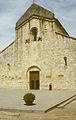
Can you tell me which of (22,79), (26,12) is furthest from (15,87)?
(26,12)

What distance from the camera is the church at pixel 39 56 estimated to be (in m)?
25.9

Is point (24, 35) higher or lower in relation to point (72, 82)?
higher

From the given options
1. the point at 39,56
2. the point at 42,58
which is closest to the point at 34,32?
the point at 39,56

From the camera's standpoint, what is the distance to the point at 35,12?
93.8 feet

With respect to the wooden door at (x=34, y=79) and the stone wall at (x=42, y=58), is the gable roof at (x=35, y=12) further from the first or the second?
the wooden door at (x=34, y=79)

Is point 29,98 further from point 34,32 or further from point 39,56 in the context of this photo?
point 34,32

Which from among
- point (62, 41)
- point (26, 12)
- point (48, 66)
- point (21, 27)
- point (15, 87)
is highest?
point (26, 12)

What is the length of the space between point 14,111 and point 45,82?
15.7 meters

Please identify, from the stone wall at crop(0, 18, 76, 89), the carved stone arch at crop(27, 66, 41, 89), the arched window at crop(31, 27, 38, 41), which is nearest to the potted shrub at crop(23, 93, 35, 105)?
the stone wall at crop(0, 18, 76, 89)

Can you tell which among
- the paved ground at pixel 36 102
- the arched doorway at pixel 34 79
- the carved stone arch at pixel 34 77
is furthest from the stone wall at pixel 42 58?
the paved ground at pixel 36 102

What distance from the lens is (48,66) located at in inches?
1054

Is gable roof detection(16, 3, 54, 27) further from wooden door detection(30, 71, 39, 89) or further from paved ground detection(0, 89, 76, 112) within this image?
paved ground detection(0, 89, 76, 112)

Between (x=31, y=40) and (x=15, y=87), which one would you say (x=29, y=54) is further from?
(x=15, y=87)

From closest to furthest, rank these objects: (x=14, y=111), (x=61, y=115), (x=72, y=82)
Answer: (x=61, y=115) < (x=14, y=111) < (x=72, y=82)
